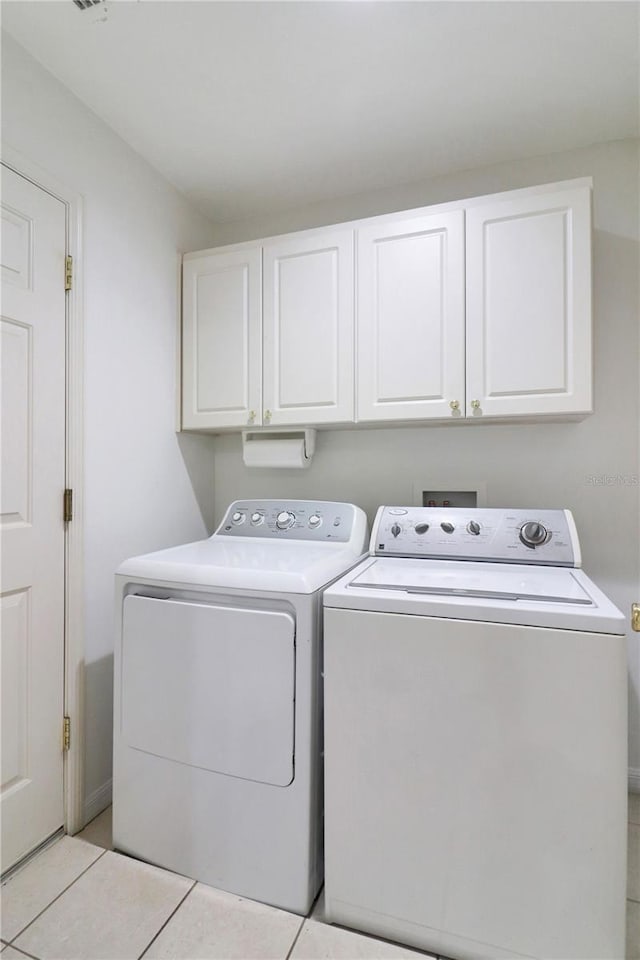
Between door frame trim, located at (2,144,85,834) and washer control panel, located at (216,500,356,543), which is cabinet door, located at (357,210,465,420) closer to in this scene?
washer control panel, located at (216,500,356,543)

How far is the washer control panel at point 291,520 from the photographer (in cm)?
190

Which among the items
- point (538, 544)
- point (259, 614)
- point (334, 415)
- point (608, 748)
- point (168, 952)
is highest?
point (334, 415)

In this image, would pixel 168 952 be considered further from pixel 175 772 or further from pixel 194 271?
pixel 194 271

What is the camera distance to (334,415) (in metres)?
1.93

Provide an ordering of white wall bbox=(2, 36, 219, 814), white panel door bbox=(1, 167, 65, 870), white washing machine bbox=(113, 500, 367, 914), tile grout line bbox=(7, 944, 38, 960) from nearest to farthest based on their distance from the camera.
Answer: tile grout line bbox=(7, 944, 38, 960)
white washing machine bbox=(113, 500, 367, 914)
white panel door bbox=(1, 167, 65, 870)
white wall bbox=(2, 36, 219, 814)

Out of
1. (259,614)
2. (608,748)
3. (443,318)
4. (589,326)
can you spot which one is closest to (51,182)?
(443,318)

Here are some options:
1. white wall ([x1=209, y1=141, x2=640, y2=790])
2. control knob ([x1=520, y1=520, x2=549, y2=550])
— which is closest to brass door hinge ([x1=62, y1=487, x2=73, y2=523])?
white wall ([x1=209, y1=141, x2=640, y2=790])

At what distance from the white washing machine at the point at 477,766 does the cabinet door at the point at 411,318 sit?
0.77 metres

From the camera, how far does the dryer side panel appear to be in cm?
130

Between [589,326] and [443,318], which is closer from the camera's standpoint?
[589,326]

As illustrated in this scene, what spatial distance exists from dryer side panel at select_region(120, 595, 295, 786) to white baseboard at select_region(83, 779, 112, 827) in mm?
409

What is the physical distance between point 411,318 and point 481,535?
0.86 metres

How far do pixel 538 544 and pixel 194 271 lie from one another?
6.07 ft

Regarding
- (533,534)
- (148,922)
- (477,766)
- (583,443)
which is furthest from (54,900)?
(583,443)
